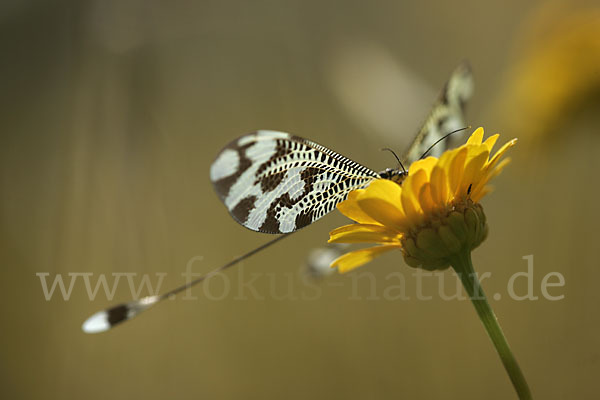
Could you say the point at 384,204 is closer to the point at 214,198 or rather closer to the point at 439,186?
the point at 439,186

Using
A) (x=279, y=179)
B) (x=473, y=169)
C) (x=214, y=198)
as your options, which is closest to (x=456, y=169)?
(x=473, y=169)

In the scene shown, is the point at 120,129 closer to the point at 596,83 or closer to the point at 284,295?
the point at 284,295

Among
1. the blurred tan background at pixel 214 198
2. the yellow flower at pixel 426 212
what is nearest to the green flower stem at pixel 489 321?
the yellow flower at pixel 426 212

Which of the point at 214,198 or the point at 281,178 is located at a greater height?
the point at 214,198

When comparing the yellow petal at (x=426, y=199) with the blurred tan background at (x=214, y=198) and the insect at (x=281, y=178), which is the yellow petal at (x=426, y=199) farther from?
the blurred tan background at (x=214, y=198)

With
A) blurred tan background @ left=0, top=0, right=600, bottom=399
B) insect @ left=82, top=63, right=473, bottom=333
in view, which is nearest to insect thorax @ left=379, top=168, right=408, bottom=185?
insect @ left=82, top=63, right=473, bottom=333
